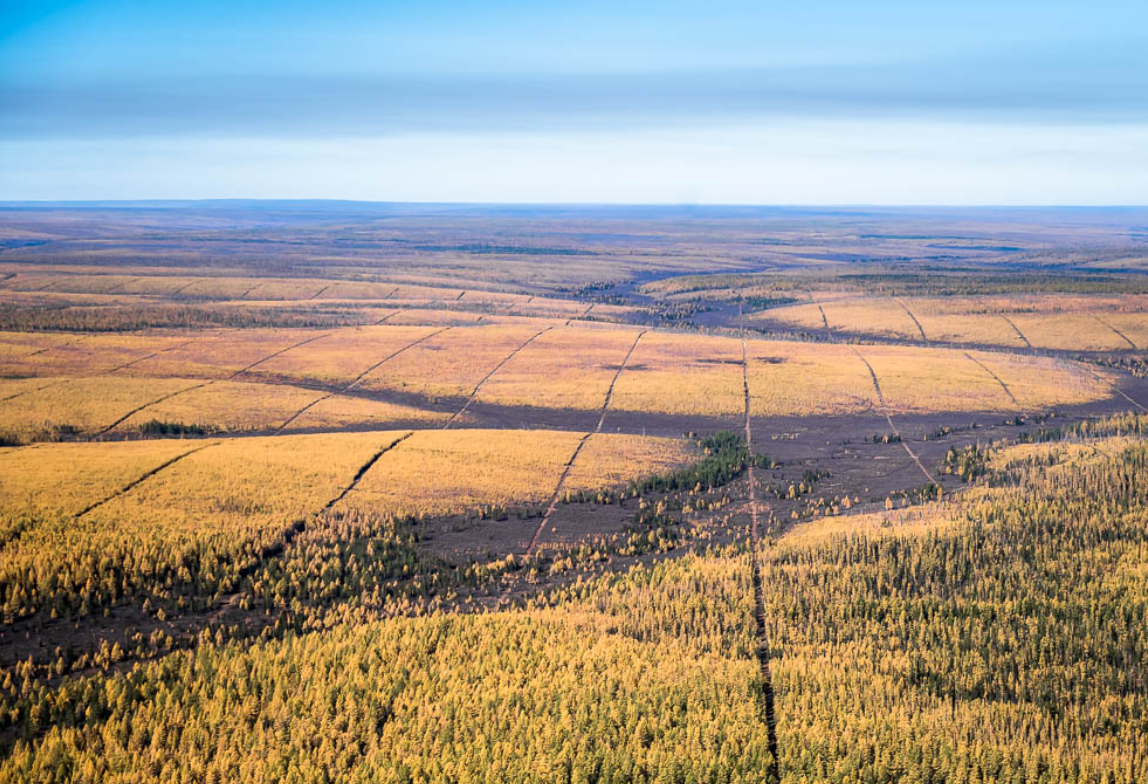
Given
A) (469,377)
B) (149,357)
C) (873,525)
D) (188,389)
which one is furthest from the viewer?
(149,357)

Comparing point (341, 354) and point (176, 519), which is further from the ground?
point (341, 354)

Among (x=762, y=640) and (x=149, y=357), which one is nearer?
(x=762, y=640)

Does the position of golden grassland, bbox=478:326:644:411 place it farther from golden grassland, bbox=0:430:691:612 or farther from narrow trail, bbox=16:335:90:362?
narrow trail, bbox=16:335:90:362

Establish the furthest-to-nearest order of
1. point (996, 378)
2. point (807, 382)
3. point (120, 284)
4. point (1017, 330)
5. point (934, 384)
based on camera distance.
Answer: point (120, 284) → point (1017, 330) → point (996, 378) → point (807, 382) → point (934, 384)

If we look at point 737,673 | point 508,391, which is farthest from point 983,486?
point 508,391

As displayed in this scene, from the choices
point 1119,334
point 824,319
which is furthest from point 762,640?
point 824,319

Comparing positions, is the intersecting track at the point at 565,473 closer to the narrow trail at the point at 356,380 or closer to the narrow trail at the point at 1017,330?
the narrow trail at the point at 356,380

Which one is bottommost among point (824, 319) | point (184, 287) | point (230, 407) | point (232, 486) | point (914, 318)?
point (232, 486)

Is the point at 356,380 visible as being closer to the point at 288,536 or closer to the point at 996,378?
the point at 288,536
